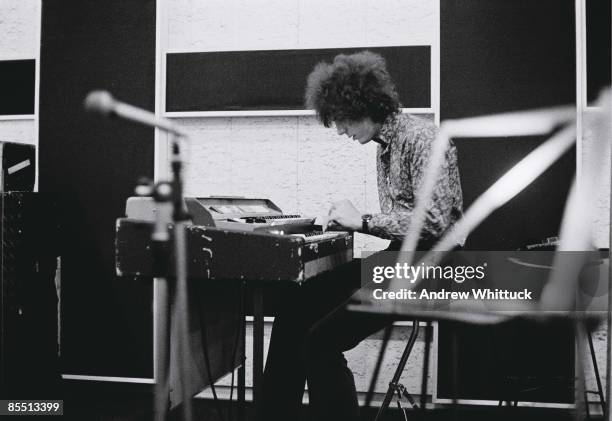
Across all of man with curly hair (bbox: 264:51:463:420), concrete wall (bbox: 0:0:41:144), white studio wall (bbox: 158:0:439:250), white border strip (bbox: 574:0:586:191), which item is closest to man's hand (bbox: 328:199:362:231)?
man with curly hair (bbox: 264:51:463:420)

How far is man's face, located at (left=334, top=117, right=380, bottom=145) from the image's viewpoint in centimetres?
230

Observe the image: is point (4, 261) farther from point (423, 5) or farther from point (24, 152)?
point (423, 5)

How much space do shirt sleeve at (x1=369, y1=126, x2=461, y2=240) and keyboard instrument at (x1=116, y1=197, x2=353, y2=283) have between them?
22 cm

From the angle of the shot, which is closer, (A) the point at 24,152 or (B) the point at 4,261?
(B) the point at 4,261

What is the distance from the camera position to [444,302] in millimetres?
1938

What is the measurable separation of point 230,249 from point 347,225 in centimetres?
52

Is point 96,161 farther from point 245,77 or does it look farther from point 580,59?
point 580,59

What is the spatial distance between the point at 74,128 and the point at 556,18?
2.70 m

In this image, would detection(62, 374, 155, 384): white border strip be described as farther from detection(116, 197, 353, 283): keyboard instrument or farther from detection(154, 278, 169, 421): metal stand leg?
detection(116, 197, 353, 283): keyboard instrument

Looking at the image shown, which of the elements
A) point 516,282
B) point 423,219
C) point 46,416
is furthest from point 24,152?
point 516,282

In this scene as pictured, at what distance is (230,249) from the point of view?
1800 mm

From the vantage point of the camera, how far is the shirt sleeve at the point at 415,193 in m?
2.00

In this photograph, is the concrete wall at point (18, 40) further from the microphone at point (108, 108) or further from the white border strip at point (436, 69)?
the microphone at point (108, 108)

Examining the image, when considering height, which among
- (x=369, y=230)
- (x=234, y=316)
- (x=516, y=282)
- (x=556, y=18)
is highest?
(x=556, y=18)
